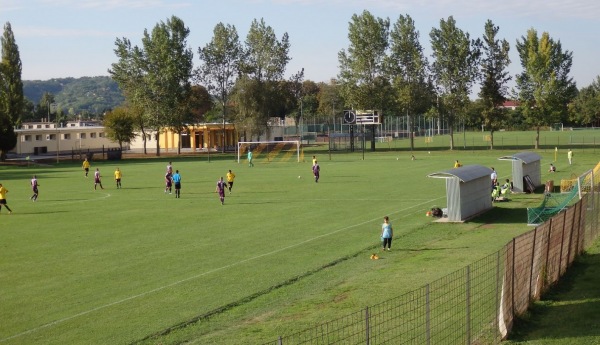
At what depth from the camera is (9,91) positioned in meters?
101

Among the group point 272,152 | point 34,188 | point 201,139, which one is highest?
point 201,139

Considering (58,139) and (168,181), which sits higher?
(58,139)

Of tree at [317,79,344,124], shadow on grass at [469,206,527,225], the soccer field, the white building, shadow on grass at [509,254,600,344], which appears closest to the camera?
shadow on grass at [509,254,600,344]

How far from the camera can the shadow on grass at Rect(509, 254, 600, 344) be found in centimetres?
1455

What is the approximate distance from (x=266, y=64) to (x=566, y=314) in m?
106

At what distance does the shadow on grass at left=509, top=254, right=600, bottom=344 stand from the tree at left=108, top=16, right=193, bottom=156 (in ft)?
313

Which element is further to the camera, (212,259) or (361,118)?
(361,118)

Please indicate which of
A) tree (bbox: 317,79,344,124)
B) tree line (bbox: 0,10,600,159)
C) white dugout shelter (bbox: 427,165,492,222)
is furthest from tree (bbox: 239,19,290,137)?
white dugout shelter (bbox: 427,165,492,222)

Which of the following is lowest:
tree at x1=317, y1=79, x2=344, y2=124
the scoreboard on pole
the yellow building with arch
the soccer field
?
the soccer field

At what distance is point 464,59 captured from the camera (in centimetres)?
10850

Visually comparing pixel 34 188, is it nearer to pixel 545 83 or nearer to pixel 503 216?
pixel 503 216

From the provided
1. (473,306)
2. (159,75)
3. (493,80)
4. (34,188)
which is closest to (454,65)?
(493,80)

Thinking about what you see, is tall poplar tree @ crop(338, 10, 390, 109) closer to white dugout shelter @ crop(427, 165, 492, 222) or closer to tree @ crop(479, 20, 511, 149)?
tree @ crop(479, 20, 511, 149)

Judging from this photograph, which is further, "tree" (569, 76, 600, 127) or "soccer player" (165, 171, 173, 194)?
Answer: "tree" (569, 76, 600, 127)
